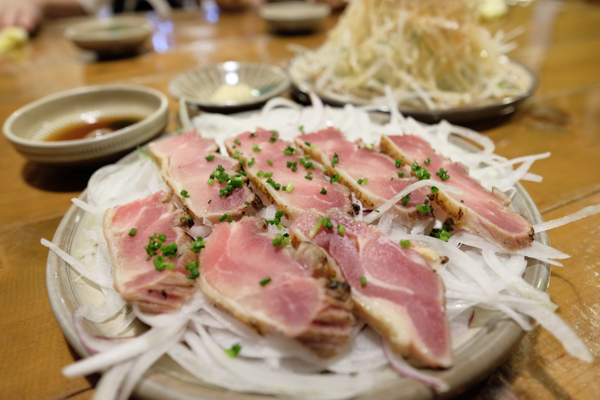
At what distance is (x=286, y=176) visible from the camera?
1.88m

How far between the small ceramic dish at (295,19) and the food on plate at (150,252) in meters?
4.51

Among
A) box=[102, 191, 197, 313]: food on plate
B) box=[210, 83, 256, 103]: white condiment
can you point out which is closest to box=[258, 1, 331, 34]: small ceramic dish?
box=[210, 83, 256, 103]: white condiment

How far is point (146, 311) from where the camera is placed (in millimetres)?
1317

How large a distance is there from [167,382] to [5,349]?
0.82 m

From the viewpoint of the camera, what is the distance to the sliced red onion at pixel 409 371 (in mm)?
1006

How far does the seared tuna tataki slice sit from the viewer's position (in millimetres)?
1131

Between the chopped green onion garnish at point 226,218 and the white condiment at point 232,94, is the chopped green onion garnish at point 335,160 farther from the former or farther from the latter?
the white condiment at point 232,94

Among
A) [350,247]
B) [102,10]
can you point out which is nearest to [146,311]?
[350,247]

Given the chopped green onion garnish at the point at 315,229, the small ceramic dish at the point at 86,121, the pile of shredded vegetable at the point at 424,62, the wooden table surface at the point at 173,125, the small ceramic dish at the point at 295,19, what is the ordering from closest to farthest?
the wooden table surface at the point at 173,125, the chopped green onion garnish at the point at 315,229, the small ceramic dish at the point at 86,121, the pile of shredded vegetable at the point at 424,62, the small ceramic dish at the point at 295,19

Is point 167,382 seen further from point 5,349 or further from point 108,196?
point 108,196

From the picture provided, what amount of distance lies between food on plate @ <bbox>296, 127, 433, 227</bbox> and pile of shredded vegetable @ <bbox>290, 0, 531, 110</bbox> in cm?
106

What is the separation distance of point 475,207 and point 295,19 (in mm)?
4718

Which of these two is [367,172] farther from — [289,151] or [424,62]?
[424,62]

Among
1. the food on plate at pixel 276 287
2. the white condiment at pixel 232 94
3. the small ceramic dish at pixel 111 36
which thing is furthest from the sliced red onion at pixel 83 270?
the small ceramic dish at pixel 111 36
